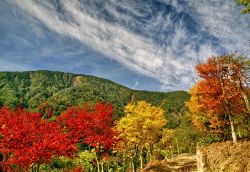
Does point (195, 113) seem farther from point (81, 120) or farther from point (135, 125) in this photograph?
point (81, 120)

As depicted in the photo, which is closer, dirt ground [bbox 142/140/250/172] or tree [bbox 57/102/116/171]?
dirt ground [bbox 142/140/250/172]

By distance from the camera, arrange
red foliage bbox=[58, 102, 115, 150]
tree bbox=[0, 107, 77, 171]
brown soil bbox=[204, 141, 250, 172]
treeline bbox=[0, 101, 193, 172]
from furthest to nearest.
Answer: red foliage bbox=[58, 102, 115, 150] < treeline bbox=[0, 101, 193, 172] < tree bbox=[0, 107, 77, 171] < brown soil bbox=[204, 141, 250, 172]

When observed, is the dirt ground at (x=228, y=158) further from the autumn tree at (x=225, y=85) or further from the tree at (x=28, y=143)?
the tree at (x=28, y=143)

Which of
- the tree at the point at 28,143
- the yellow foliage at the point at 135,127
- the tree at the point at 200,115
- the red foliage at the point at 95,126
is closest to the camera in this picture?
the tree at the point at 28,143

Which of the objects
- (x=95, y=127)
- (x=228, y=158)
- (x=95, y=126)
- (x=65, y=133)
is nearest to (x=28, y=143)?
(x=65, y=133)

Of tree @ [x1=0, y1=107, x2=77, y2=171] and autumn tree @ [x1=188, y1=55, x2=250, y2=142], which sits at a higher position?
autumn tree @ [x1=188, y1=55, x2=250, y2=142]

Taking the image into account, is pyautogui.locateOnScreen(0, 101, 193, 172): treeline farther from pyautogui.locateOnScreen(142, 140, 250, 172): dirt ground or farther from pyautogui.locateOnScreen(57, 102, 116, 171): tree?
pyautogui.locateOnScreen(142, 140, 250, 172): dirt ground

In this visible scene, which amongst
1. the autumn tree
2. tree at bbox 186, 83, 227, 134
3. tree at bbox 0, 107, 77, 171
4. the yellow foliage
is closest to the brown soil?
the autumn tree

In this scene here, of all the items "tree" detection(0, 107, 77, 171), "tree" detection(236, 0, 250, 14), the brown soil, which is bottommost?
the brown soil

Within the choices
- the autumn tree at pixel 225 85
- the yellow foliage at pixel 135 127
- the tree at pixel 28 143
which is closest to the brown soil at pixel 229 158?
the autumn tree at pixel 225 85

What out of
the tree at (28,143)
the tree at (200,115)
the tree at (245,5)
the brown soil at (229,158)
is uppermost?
the tree at (245,5)

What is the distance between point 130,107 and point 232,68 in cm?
1747

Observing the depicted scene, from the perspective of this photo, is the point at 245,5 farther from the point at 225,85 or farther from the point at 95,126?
the point at 95,126

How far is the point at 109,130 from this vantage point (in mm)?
30688
